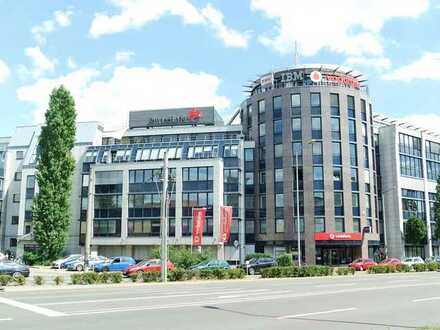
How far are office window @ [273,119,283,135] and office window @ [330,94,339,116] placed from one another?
260 inches

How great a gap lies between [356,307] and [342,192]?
48877 millimetres

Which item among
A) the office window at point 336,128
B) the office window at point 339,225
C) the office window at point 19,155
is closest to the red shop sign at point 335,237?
the office window at point 339,225

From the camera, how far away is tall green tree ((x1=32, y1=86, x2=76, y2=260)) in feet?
176

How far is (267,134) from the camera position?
67062 mm

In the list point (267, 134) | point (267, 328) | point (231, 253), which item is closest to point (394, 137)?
point (267, 134)

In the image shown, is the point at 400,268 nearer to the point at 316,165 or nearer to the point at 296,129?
the point at 316,165

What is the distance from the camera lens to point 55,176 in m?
54.6

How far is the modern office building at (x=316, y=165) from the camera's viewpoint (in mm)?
62656

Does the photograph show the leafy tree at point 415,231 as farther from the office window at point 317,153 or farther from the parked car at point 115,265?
the parked car at point 115,265

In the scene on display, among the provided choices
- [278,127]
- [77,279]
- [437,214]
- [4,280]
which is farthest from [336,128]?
[4,280]

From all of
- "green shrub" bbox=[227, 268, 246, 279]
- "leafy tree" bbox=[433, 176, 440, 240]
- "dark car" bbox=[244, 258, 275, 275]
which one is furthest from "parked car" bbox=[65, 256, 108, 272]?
"leafy tree" bbox=[433, 176, 440, 240]

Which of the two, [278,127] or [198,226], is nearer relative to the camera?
[198,226]

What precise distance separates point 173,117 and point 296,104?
21.3 meters

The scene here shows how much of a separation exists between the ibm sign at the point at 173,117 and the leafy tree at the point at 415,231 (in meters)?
31.2
